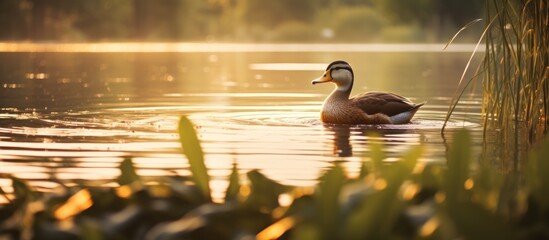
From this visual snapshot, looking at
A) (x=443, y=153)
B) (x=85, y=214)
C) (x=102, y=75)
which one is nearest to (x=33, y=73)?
(x=102, y=75)

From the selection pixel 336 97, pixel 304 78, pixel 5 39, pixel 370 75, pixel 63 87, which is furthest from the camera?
pixel 5 39

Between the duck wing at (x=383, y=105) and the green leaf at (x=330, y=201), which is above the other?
the green leaf at (x=330, y=201)

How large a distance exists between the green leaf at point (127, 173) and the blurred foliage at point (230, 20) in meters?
77.2

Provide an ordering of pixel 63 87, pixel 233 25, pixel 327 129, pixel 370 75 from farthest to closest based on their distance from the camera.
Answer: pixel 233 25, pixel 370 75, pixel 63 87, pixel 327 129

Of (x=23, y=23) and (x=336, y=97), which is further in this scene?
(x=23, y=23)

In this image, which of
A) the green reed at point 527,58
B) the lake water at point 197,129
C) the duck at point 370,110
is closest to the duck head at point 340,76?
the lake water at point 197,129

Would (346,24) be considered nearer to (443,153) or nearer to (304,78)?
(304,78)

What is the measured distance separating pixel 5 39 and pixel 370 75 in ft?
167

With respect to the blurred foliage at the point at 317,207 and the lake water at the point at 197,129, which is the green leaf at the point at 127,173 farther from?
the lake water at the point at 197,129

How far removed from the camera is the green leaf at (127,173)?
4.51 meters

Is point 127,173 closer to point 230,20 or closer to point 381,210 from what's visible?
point 381,210

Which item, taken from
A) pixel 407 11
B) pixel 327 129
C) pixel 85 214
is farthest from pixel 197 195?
pixel 407 11

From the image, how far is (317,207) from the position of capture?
3.59 m

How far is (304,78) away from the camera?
29.8 meters
